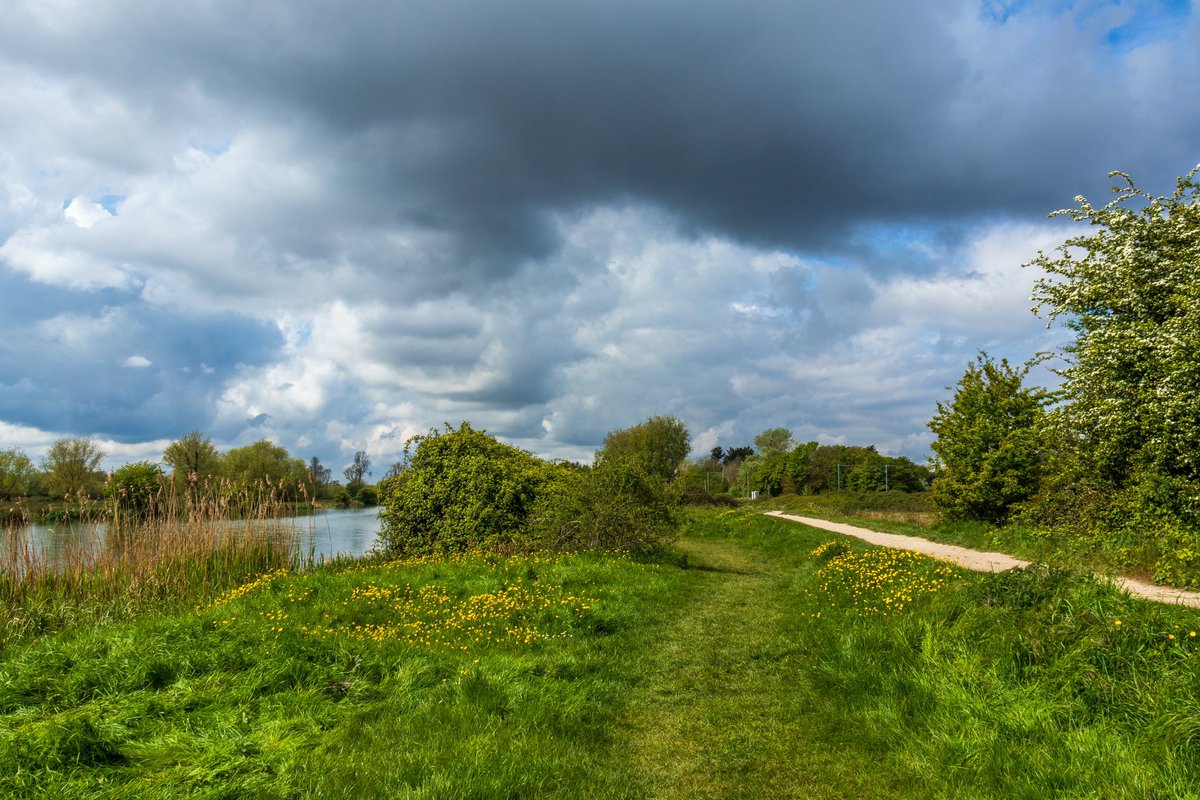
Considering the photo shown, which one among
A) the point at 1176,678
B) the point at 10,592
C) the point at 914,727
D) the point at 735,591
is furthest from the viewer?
the point at 735,591

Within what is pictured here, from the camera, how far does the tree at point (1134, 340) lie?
525 inches

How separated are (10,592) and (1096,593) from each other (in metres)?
15.9

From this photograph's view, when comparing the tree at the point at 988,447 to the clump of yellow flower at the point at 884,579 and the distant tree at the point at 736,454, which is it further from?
the distant tree at the point at 736,454

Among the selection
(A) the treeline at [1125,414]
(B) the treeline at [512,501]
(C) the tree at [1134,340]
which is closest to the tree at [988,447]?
(A) the treeline at [1125,414]

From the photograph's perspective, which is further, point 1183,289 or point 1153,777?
point 1183,289

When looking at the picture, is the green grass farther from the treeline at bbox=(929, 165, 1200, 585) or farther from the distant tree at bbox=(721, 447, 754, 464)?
the distant tree at bbox=(721, 447, 754, 464)

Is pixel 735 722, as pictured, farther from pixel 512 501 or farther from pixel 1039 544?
pixel 1039 544

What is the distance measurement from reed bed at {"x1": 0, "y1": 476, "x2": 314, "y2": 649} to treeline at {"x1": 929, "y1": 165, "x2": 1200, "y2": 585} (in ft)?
59.3

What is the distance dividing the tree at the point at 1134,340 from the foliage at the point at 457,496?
14657 mm

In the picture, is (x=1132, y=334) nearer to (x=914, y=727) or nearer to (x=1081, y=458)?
Result: (x=1081, y=458)

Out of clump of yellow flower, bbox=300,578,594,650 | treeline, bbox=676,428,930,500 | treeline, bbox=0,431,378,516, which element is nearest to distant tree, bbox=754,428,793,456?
treeline, bbox=676,428,930,500

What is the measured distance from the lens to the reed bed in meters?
10.7

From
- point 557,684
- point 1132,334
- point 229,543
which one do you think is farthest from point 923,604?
point 229,543

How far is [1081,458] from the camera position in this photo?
16922 mm
